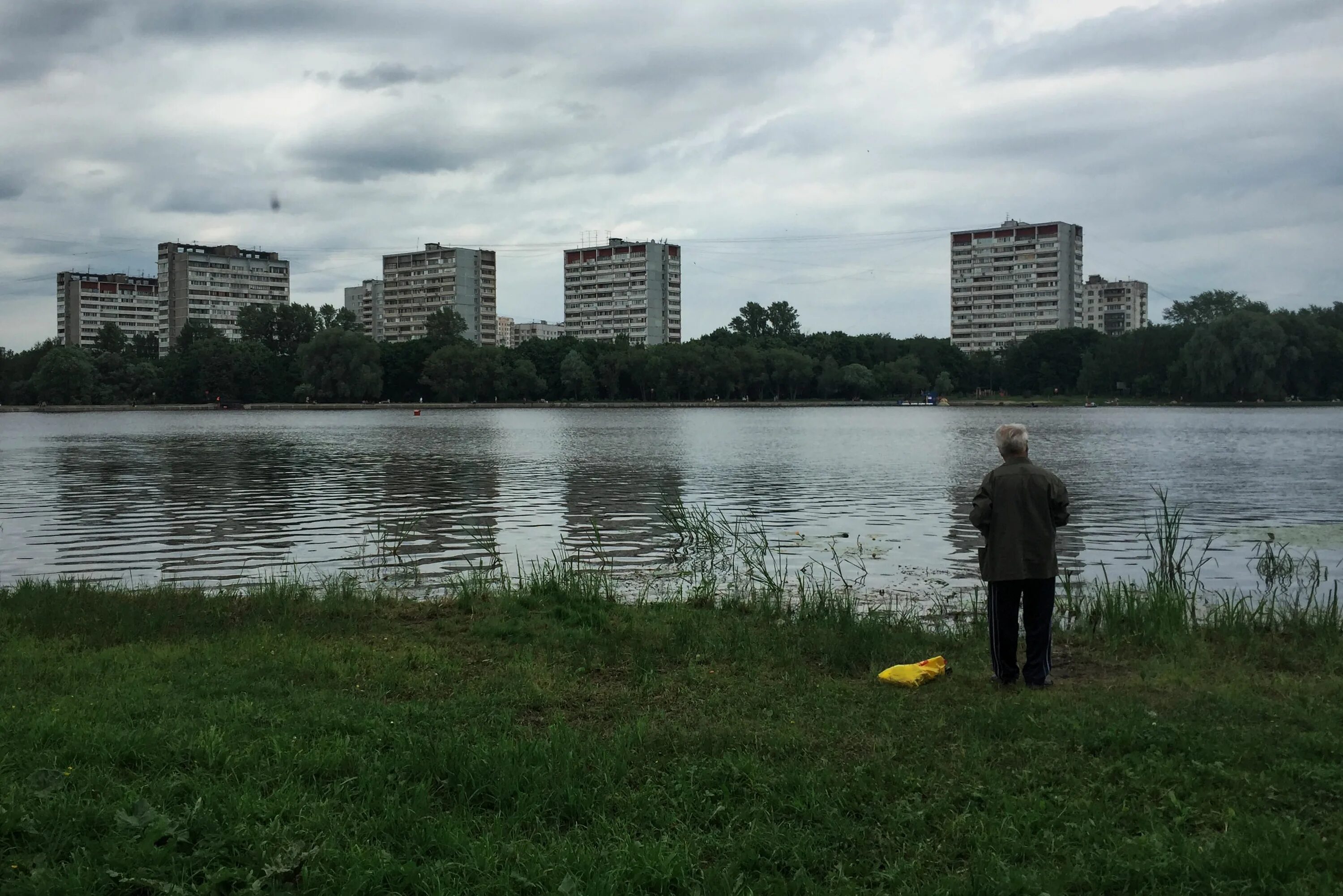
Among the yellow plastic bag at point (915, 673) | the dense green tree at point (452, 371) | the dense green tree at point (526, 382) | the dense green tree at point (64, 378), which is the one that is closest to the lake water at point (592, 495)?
the yellow plastic bag at point (915, 673)

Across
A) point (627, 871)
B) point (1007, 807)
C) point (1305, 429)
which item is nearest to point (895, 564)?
Answer: point (1007, 807)

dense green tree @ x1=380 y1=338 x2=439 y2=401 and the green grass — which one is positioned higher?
dense green tree @ x1=380 y1=338 x2=439 y2=401

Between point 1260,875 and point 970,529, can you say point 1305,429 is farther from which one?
point 1260,875

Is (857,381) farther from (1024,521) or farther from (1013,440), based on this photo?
(1024,521)

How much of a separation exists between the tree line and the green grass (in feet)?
488

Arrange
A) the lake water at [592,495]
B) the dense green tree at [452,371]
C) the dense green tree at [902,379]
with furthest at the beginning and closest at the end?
the dense green tree at [902,379] → the dense green tree at [452,371] → the lake water at [592,495]

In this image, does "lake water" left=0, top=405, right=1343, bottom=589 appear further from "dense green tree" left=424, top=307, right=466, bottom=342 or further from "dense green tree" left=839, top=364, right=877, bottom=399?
"dense green tree" left=424, top=307, right=466, bottom=342

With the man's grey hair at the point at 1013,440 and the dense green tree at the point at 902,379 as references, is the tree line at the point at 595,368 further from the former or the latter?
the man's grey hair at the point at 1013,440

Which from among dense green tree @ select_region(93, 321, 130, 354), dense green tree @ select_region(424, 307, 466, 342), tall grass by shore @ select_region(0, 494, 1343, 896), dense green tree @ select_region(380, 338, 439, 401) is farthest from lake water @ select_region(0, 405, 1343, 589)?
dense green tree @ select_region(93, 321, 130, 354)

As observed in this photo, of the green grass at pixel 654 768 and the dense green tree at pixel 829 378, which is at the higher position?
the dense green tree at pixel 829 378

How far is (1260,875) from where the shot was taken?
5008mm

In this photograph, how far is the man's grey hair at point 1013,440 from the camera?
9.12 m

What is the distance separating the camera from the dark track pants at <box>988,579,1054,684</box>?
902cm

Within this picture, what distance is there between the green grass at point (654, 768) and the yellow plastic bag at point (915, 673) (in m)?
0.15
